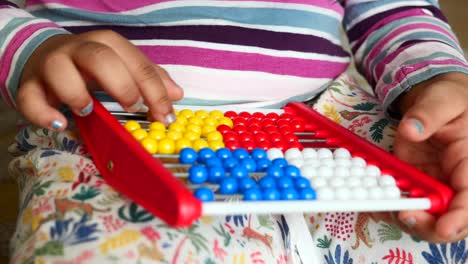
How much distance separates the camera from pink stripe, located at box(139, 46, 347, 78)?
0.59 m

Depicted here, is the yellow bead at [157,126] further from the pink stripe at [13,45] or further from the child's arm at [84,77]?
the pink stripe at [13,45]

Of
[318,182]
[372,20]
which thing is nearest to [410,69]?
[372,20]

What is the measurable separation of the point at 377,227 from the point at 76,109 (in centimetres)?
29

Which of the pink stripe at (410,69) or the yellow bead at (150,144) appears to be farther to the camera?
the pink stripe at (410,69)

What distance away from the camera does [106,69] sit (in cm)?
43

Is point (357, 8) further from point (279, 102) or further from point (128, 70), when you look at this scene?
point (128, 70)

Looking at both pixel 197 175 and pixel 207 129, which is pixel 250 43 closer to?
pixel 207 129

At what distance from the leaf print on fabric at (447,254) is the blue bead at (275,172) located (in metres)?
0.17

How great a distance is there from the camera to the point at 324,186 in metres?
0.42

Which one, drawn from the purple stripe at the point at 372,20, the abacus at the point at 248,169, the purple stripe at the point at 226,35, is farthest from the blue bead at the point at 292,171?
the purple stripe at the point at 372,20

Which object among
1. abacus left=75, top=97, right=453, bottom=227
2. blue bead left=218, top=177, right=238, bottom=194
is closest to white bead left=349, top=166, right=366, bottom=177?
abacus left=75, top=97, right=453, bottom=227

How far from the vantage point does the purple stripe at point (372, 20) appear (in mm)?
679

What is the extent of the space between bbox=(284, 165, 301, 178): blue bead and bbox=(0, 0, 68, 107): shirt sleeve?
0.25 metres

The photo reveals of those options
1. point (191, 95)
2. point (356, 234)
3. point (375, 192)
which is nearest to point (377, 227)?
point (356, 234)
